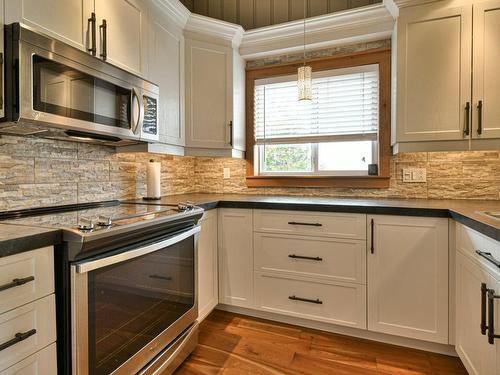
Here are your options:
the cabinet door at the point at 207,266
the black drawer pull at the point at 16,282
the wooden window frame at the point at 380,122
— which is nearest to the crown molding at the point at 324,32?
the wooden window frame at the point at 380,122

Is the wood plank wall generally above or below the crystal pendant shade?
above

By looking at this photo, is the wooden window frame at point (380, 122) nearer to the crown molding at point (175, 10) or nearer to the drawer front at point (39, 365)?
the crown molding at point (175, 10)

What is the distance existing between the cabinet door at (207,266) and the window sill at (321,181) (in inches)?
27.5

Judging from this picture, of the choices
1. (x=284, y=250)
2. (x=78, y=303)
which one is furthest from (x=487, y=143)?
(x=78, y=303)

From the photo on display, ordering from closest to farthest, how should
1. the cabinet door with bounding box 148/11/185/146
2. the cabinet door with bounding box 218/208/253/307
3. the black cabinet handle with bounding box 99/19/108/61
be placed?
1. the black cabinet handle with bounding box 99/19/108/61
2. the cabinet door with bounding box 148/11/185/146
3. the cabinet door with bounding box 218/208/253/307

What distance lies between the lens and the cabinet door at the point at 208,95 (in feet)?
8.04

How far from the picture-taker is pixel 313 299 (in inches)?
81.7

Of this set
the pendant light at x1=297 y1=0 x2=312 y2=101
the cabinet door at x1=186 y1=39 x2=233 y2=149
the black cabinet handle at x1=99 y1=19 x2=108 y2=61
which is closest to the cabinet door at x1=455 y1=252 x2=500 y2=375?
the pendant light at x1=297 y1=0 x2=312 y2=101

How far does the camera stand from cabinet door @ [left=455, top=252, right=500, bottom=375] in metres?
1.32

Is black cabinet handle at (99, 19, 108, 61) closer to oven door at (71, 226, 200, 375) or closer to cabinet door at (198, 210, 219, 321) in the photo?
oven door at (71, 226, 200, 375)

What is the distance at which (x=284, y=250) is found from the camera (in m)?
2.13

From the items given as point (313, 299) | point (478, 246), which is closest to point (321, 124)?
point (313, 299)

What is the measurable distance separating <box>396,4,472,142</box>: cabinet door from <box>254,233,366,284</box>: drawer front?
865 millimetres

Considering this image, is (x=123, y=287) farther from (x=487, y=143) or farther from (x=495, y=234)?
(x=487, y=143)
